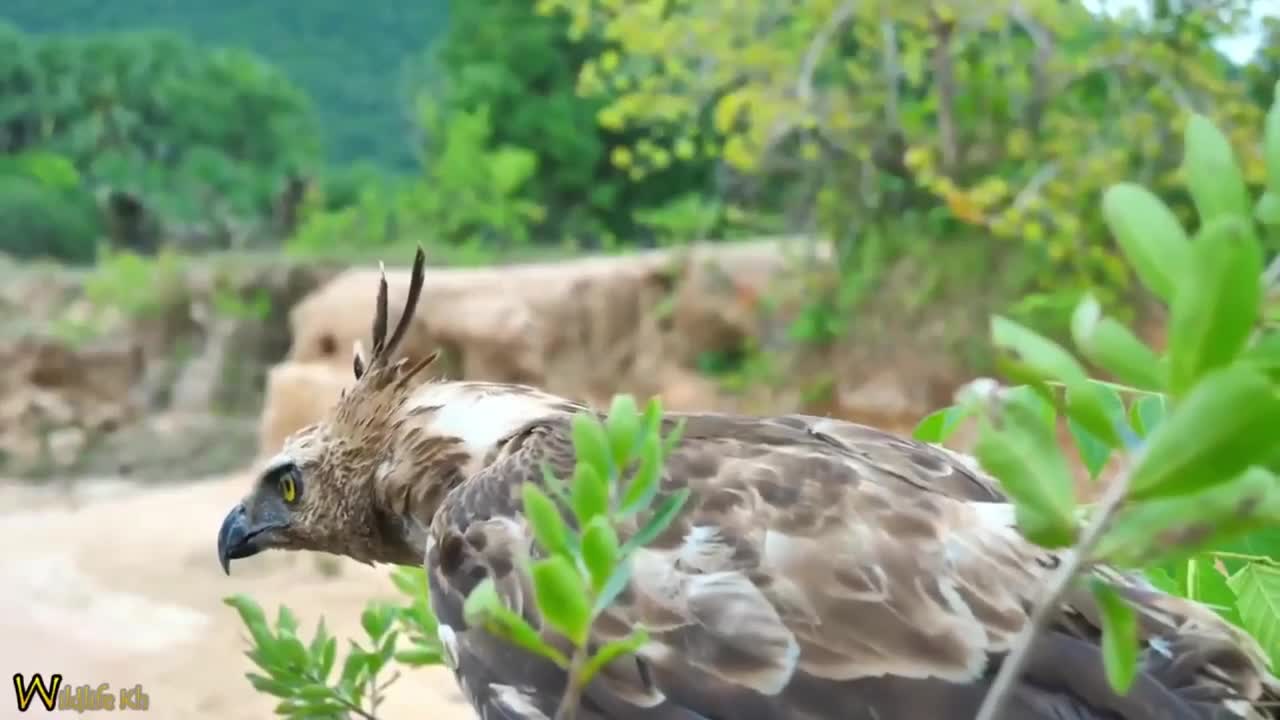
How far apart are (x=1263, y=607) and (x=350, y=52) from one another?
4.18 meters

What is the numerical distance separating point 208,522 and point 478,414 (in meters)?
1.72

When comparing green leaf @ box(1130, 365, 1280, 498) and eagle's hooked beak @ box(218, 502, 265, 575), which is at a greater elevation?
green leaf @ box(1130, 365, 1280, 498)

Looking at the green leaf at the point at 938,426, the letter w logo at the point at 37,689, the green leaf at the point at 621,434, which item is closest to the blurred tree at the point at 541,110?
the letter w logo at the point at 37,689

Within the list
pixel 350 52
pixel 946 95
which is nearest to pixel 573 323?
pixel 946 95

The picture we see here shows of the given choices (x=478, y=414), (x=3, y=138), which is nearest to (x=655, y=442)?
(x=478, y=414)

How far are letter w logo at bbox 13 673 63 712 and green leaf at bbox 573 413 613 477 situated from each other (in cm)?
109

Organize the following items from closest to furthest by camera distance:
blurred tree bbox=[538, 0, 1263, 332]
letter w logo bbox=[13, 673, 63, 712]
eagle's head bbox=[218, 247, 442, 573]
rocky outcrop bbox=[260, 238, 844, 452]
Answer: eagle's head bbox=[218, 247, 442, 573]
letter w logo bbox=[13, 673, 63, 712]
blurred tree bbox=[538, 0, 1263, 332]
rocky outcrop bbox=[260, 238, 844, 452]

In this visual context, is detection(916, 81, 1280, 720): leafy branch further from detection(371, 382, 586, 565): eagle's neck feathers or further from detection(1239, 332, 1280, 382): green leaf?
detection(371, 382, 586, 565): eagle's neck feathers

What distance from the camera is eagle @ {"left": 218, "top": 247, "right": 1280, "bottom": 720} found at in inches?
19.4

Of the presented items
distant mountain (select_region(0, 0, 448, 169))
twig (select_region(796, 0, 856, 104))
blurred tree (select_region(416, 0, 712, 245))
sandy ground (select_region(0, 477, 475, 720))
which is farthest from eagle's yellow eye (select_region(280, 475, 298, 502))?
distant mountain (select_region(0, 0, 448, 169))

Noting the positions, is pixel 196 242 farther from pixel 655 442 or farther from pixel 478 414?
pixel 655 442

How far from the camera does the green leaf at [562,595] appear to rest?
0.88ft

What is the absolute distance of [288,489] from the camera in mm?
915

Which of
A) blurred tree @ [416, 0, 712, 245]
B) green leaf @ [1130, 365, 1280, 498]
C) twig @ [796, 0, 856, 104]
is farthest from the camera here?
blurred tree @ [416, 0, 712, 245]
